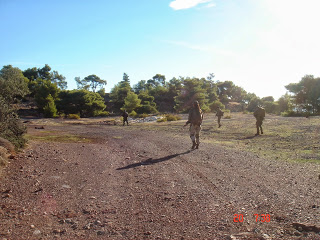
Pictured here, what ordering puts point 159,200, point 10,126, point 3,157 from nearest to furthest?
point 159,200
point 3,157
point 10,126

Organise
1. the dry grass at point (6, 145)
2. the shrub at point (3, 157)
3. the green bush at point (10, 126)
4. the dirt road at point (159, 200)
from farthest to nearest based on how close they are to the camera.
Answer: the green bush at point (10, 126) → the dry grass at point (6, 145) → the shrub at point (3, 157) → the dirt road at point (159, 200)

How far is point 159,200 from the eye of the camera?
5004 mm

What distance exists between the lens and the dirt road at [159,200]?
3.77m

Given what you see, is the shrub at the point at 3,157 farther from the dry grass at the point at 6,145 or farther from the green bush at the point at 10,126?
the green bush at the point at 10,126

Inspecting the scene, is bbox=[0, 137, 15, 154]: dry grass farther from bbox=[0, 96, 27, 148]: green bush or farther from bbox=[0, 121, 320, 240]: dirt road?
bbox=[0, 96, 27, 148]: green bush

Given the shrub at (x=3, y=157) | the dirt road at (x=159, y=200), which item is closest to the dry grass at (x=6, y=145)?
the dirt road at (x=159, y=200)

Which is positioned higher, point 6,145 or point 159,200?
point 6,145

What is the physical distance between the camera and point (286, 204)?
15.4ft

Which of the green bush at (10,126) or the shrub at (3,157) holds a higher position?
the green bush at (10,126)

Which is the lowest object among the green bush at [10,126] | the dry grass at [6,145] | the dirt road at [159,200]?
the dirt road at [159,200]

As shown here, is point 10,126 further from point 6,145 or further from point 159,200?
point 159,200

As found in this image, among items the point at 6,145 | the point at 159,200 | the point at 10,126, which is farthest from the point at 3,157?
the point at 159,200

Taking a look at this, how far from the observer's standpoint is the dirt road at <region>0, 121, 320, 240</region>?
377cm

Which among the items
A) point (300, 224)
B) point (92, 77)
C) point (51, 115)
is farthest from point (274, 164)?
point (92, 77)
